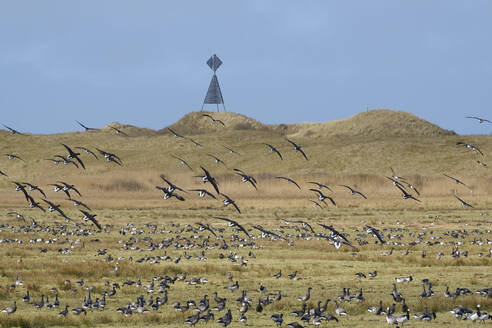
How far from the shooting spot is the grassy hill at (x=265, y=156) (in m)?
102

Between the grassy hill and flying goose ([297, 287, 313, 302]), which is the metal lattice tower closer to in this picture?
the grassy hill

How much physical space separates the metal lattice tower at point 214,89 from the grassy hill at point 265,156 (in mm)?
7371

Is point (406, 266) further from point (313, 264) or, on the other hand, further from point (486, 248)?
point (486, 248)

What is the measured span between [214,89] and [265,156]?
25045mm

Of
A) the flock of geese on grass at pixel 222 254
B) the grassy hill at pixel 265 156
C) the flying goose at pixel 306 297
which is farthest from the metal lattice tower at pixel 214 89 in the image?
the flying goose at pixel 306 297

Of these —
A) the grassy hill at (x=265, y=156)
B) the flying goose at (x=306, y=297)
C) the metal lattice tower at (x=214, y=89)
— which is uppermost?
the metal lattice tower at (x=214, y=89)

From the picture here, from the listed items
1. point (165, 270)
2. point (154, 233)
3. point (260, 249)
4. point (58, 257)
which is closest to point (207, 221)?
point (154, 233)

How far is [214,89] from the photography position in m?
175

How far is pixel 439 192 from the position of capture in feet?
314

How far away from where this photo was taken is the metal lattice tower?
6634 inches

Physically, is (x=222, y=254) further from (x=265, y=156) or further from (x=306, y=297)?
(x=265, y=156)

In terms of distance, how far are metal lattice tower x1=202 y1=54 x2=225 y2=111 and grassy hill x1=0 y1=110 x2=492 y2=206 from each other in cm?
737

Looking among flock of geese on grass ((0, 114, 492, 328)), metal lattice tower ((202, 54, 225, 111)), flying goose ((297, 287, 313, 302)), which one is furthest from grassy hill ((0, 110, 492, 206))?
flying goose ((297, 287, 313, 302))

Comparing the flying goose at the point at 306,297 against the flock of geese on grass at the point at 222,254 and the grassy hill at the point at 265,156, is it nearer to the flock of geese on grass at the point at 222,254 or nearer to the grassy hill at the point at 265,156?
the flock of geese on grass at the point at 222,254
